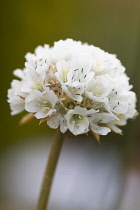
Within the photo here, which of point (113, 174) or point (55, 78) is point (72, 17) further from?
point (55, 78)

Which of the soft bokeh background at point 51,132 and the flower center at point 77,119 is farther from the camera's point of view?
the soft bokeh background at point 51,132

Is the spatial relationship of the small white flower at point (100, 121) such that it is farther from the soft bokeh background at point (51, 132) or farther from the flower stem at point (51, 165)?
the soft bokeh background at point (51, 132)

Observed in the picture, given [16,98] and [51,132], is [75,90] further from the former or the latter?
[51,132]

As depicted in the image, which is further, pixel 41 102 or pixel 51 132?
pixel 51 132

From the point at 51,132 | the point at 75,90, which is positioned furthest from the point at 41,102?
the point at 51,132

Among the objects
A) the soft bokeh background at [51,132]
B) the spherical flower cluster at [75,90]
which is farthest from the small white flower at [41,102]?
the soft bokeh background at [51,132]

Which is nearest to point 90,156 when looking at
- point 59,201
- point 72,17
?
point 59,201
